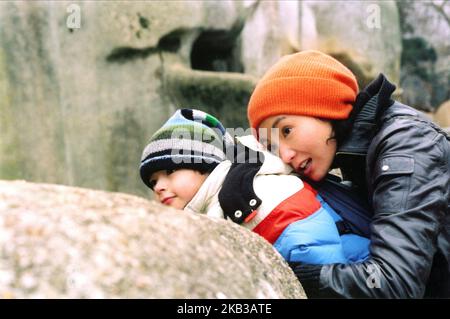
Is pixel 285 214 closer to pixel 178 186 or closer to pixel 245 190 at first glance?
pixel 245 190

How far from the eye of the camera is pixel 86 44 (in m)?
5.69

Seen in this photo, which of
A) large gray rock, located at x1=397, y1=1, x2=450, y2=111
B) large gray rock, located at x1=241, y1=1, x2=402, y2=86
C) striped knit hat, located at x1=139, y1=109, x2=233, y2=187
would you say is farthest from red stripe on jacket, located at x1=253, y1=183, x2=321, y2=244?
large gray rock, located at x1=397, y1=1, x2=450, y2=111

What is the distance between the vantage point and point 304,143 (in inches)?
71.8

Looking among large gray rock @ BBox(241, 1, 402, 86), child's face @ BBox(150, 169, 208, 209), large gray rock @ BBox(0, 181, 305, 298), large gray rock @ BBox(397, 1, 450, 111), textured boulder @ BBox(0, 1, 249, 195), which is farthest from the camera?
large gray rock @ BBox(397, 1, 450, 111)

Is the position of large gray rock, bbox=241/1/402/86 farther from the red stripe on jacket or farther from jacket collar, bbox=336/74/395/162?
the red stripe on jacket

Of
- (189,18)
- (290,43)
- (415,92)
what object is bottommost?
(415,92)

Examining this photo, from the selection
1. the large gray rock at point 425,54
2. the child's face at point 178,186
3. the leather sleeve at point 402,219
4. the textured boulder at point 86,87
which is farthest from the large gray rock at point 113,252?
the large gray rock at point 425,54

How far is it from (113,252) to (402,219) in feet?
2.56

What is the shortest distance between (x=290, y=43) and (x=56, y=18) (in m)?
3.04

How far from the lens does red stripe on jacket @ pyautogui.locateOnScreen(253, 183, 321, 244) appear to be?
1.65 meters

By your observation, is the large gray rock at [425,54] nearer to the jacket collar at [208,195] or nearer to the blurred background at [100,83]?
the blurred background at [100,83]

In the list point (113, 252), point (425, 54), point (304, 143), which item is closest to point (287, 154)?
point (304, 143)

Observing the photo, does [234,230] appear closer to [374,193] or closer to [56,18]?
[374,193]
